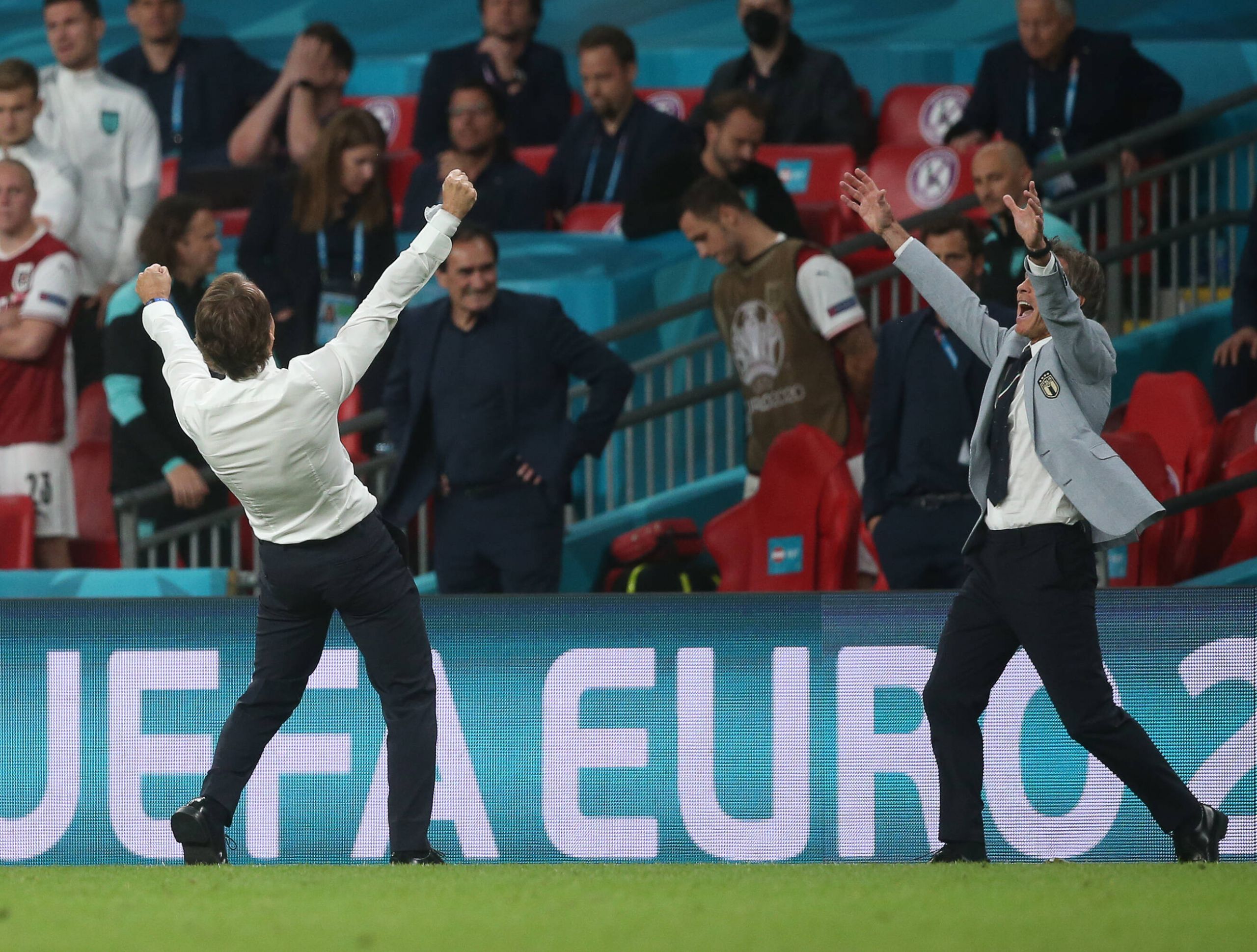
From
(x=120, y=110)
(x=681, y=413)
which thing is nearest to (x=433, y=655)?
(x=681, y=413)

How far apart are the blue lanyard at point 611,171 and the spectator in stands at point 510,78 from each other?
0.73 meters

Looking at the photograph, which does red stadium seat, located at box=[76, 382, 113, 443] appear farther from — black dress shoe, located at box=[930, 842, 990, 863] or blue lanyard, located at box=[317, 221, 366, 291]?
black dress shoe, located at box=[930, 842, 990, 863]

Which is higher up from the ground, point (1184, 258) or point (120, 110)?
point (120, 110)

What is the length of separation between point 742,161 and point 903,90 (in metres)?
3.09

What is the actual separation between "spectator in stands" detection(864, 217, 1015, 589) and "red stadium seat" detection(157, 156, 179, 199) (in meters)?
5.63

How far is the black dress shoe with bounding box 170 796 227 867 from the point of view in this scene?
18.5 ft

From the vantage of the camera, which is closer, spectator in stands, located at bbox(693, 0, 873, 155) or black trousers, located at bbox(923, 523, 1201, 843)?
black trousers, located at bbox(923, 523, 1201, 843)

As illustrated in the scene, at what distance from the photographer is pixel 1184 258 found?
10508 mm

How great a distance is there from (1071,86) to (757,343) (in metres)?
2.99

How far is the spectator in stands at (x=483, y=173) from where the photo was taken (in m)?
10.3

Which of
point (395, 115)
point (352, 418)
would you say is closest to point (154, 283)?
point (352, 418)

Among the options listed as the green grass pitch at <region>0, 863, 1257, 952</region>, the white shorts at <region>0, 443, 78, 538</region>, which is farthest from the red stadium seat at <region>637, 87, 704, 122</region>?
the green grass pitch at <region>0, 863, 1257, 952</region>

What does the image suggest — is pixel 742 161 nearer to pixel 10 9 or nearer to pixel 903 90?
pixel 903 90

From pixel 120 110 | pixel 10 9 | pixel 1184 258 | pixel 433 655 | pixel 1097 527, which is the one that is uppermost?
pixel 10 9
